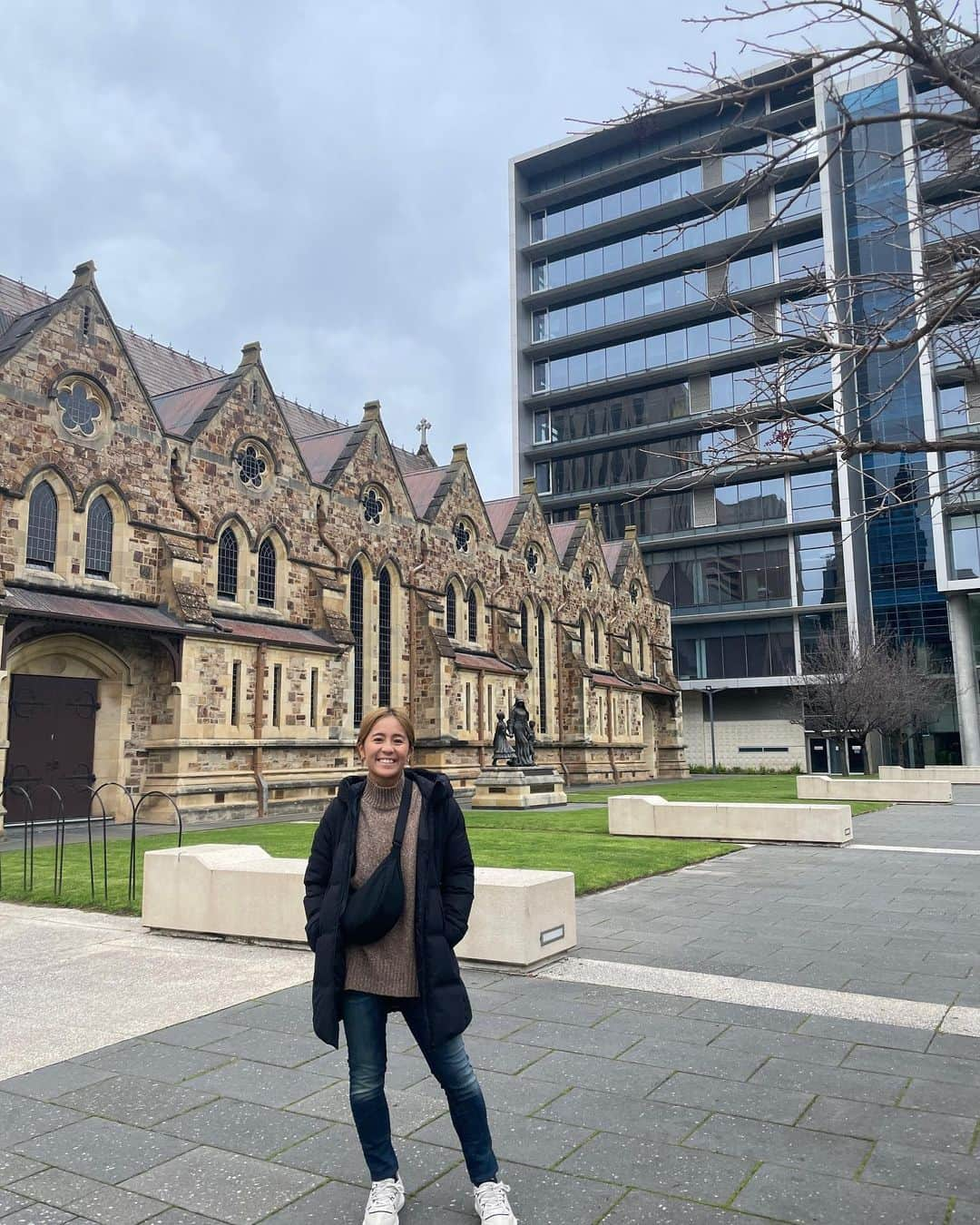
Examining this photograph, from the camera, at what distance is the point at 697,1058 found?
557 centimetres

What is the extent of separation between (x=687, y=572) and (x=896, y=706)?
22863 mm

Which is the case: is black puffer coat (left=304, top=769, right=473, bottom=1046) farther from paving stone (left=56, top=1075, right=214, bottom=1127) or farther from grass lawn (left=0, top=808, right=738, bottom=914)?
grass lawn (left=0, top=808, right=738, bottom=914)

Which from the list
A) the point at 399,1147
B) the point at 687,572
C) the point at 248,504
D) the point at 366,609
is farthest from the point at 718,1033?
the point at 687,572

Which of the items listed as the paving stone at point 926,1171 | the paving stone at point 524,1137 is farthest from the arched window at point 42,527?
the paving stone at point 926,1171

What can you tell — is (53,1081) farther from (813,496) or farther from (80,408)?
(813,496)

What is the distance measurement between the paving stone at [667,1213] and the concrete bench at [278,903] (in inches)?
158

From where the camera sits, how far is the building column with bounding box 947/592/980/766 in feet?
169

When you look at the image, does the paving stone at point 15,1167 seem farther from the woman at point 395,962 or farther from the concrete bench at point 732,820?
the concrete bench at point 732,820

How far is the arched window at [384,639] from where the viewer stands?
3247 centimetres

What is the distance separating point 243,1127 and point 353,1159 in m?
0.68

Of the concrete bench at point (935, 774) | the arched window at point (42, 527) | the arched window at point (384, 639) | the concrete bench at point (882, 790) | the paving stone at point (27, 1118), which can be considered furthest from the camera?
the concrete bench at point (935, 774)

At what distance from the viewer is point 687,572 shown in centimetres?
6325

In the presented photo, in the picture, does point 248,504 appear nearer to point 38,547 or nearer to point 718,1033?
point 38,547

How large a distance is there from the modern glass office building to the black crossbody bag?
49572 millimetres
